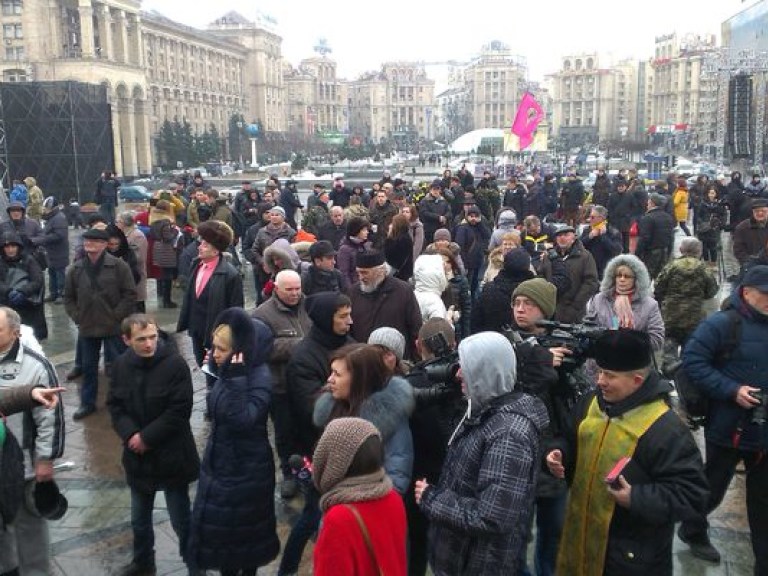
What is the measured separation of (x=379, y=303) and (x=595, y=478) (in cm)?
252

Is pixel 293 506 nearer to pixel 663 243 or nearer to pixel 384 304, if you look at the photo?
pixel 384 304

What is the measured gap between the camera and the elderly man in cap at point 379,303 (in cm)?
522

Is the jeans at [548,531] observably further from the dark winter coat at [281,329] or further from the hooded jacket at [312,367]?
the dark winter coat at [281,329]

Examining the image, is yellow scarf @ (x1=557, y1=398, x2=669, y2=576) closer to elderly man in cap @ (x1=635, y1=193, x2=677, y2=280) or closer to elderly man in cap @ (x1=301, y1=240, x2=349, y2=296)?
elderly man in cap @ (x1=301, y1=240, x2=349, y2=296)

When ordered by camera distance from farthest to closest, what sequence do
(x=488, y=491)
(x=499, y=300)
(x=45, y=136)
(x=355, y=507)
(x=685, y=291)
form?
(x=45, y=136) → (x=685, y=291) → (x=499, y=300) → (x=488, y=491) → (x=355, y=507)

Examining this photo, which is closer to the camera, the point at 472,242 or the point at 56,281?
the point at 472,242

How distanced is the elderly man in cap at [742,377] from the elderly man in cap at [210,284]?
3.62 m

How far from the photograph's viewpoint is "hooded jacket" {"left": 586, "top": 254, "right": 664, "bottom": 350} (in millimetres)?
5191

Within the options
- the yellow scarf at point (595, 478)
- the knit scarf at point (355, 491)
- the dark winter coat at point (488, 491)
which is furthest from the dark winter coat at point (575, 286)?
the knit scarf at point (355, 491)

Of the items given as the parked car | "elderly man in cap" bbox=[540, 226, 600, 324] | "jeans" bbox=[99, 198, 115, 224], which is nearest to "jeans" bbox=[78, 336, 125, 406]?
"elderly man in cap" bbox=[540, 226, 600, 324]

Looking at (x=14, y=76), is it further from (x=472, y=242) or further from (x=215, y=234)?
(x=215, y=234)

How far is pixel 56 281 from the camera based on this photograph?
1161 centimetres

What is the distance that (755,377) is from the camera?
389 cm

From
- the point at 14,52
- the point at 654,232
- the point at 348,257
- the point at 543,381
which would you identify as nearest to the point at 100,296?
the point at 348,257
